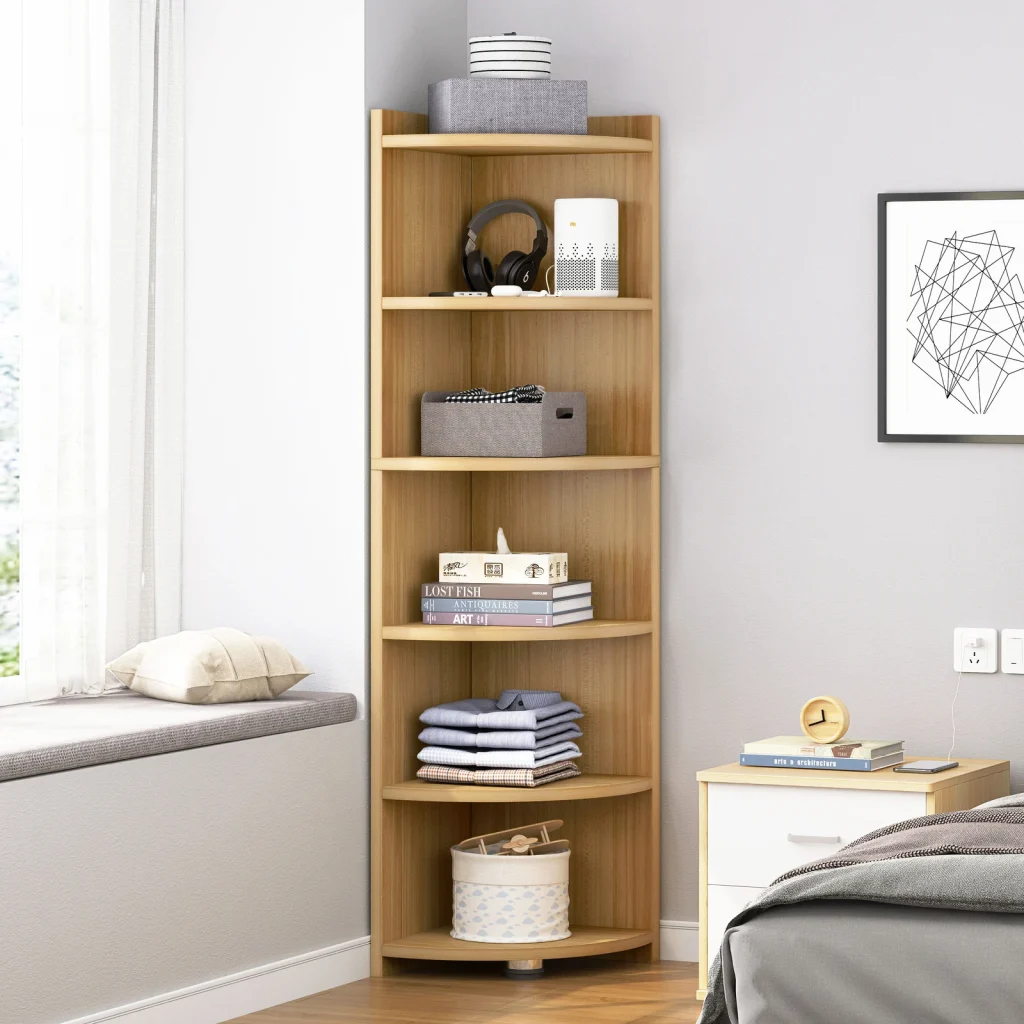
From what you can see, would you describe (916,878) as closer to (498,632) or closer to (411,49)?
(498,632)

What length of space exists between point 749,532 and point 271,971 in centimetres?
142

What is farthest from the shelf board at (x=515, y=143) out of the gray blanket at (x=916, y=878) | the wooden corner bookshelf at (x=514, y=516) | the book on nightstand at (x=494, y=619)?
the gray blanket at (x=916, y=878)

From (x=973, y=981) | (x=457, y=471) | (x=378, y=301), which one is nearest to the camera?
(x=973, y=981)

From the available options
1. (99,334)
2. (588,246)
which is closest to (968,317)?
(588,246)

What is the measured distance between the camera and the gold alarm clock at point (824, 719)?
144 inches

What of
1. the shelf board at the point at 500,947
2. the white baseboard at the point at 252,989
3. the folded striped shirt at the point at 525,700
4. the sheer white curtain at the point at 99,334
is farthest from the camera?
the folded striped shirt at the point at 525,700

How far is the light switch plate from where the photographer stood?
382cm

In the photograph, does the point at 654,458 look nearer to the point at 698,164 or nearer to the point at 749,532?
the point at 749,532

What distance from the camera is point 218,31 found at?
4.04 meters

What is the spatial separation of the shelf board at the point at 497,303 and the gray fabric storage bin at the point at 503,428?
195 millimetres

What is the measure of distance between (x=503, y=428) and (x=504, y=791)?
0.79 meters

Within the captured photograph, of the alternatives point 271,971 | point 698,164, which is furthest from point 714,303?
point 271,971

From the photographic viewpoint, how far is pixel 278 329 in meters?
4.02

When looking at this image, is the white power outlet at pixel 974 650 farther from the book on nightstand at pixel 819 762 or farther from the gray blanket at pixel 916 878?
the gray blanket at pixel 916 878
